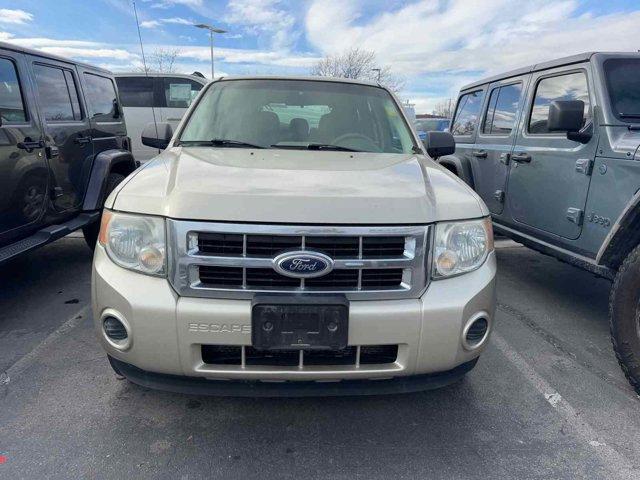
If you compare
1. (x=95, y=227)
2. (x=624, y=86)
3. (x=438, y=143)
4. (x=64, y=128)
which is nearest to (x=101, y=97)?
(x=64, y=128)

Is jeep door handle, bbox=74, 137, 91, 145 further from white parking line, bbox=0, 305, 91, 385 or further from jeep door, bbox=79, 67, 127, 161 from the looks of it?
white parking line, bbox=0, 305, 91, 385

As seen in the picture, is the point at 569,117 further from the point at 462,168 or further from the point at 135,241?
the point at 135,241

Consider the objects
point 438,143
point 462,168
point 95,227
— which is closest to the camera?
point 438,143

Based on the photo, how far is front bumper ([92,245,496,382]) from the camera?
189 cm

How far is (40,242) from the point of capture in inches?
150

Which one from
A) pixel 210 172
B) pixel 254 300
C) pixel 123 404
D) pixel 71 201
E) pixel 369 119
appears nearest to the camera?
pixel 254 300

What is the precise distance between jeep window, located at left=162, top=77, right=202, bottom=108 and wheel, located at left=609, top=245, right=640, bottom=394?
8465 mm

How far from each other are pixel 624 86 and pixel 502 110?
58.5 inches

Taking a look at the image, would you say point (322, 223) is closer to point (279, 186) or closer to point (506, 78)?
point (279, 186)

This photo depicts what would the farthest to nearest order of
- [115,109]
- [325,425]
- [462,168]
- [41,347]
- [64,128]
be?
[115,109] → [462,168] → [64,128] → [41,347] → [325,425]

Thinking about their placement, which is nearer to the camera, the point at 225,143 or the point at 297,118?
the point at 225,143

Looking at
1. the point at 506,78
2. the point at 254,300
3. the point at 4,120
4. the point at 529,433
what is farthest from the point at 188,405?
the point at 506,78

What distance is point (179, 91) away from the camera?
935cm

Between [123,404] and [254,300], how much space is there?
122 cm
